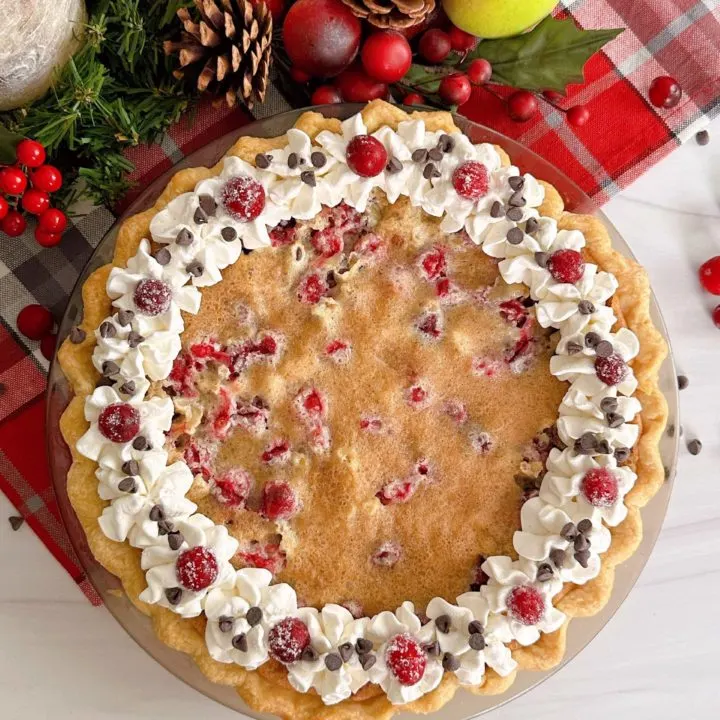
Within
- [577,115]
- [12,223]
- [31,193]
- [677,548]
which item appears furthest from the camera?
[677,548]

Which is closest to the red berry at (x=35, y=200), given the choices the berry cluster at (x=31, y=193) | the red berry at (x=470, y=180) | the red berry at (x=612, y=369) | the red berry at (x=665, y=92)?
the berry cluster at (x=31, y=193)

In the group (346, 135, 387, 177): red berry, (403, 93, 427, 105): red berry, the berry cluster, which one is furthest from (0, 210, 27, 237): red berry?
(403, 93, 427, 105): red berry

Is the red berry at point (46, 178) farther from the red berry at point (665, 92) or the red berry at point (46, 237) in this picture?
the red berry at point (665, 92)

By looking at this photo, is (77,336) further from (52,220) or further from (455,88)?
(455,88)

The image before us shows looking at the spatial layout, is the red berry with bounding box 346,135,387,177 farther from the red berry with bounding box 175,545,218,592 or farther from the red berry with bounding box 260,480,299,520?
the red berry with bounding box 175,545,218,592

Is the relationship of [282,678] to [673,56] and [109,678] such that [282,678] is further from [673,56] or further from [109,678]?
[673,56]

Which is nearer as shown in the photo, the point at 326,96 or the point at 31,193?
the point at 31,193

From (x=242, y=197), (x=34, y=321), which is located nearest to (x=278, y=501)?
(x=242, y=197)

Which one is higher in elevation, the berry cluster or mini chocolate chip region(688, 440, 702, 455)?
the berry cluster
